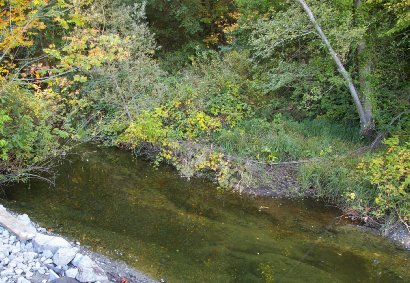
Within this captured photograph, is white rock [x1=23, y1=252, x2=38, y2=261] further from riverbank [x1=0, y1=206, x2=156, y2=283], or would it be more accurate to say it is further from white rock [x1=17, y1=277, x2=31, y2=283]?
white rock [x1=17, y1=277, x2=31, y2=283]

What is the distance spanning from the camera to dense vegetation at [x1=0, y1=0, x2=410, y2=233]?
781cm

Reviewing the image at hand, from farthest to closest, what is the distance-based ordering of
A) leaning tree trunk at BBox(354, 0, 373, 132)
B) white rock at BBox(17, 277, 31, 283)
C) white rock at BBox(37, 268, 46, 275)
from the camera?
leaning tree trunk at BBox(354, 0, 373, 132) < white rock at BBox(37, 268, 46, 275) < white rock at BBox(17, 277, 31, 283)

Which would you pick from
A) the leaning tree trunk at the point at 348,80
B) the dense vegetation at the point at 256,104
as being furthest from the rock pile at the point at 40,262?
the leaning tree trunk at the point at 348,80

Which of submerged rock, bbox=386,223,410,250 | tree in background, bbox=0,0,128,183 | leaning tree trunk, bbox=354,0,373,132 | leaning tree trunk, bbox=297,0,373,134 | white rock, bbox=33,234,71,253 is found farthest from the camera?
leaning tree trunk, bbox=354,0,373,132

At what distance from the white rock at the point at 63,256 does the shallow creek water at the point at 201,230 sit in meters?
1.27

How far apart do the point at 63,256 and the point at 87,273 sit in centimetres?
37

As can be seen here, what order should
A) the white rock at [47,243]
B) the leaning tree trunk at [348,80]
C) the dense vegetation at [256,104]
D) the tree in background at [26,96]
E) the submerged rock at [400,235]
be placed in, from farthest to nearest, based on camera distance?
1. the leaning tree trunk at [348,80]
2. the dense vegetation at [256,104]
3. the submerged rock at [400,235]
4. the tree in background at [26,96]
5. the white rock at [47,243]

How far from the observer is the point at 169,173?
9781mm

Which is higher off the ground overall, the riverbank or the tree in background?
the tree in background

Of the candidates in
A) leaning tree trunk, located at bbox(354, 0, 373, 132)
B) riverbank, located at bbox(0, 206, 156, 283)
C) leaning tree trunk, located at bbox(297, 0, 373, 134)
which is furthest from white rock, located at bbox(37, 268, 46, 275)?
leaning tree trunk, located at bbox(354, 0, 373, 132)

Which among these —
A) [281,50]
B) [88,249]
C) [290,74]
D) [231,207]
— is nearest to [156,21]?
[281,50]

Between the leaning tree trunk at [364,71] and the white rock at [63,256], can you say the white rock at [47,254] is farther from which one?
the leaning tree trunk at [364,71]

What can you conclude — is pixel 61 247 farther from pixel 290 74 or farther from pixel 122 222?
pixel 290 74

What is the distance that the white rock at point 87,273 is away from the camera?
15.9 ft
